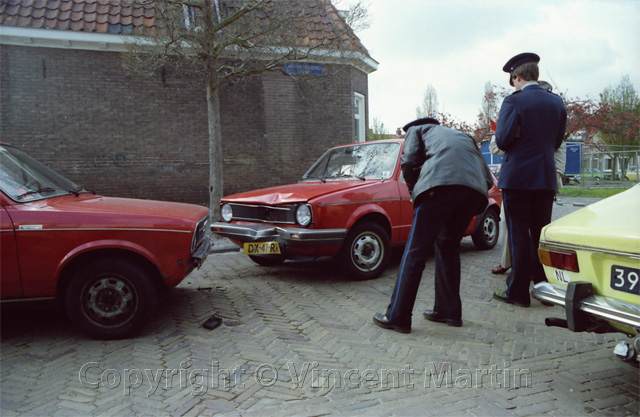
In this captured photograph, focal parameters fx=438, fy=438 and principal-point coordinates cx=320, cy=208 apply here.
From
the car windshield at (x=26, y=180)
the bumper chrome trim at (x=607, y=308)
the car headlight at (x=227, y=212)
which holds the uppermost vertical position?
the car windshield at (x=26, y=180)

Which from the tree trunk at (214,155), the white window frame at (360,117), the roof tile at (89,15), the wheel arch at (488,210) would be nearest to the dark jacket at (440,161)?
the wheel arch at (488,210)

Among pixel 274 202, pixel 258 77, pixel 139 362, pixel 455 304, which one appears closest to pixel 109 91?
pixel 258 77

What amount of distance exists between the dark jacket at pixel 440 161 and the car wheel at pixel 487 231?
139 inches

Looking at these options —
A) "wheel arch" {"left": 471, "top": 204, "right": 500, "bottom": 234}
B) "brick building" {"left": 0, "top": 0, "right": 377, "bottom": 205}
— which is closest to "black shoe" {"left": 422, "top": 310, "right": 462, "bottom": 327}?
"wheel arch" {"left": 471, "top": 204, "right": 500, "bottom": 234}

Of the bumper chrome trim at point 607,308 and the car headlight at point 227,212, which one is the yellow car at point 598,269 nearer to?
the bumper chrome trim at point 607,308

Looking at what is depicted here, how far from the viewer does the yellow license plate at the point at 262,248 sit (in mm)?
4824

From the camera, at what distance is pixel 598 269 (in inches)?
97.0

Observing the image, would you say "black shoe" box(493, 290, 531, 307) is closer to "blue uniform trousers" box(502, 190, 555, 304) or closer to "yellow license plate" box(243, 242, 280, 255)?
"blue uniform trousers" box(502, 190, 555, 304)

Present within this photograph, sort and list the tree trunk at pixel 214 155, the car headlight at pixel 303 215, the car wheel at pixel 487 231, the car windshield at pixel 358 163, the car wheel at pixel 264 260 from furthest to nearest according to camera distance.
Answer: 1. the tree trunk at pixel 214 155
2. the car wheel at pixel 487 231
3. the car wheel at pixel 264 260
4. the car windshield at pixel 358 163
5. the car headlight at pixel 303 215

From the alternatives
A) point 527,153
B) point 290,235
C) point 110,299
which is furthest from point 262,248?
point 527,153

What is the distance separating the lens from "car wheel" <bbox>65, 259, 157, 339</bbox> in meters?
3.48

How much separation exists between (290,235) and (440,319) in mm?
1776

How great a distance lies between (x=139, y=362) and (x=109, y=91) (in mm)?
9917

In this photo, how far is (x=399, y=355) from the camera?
3.22 m
